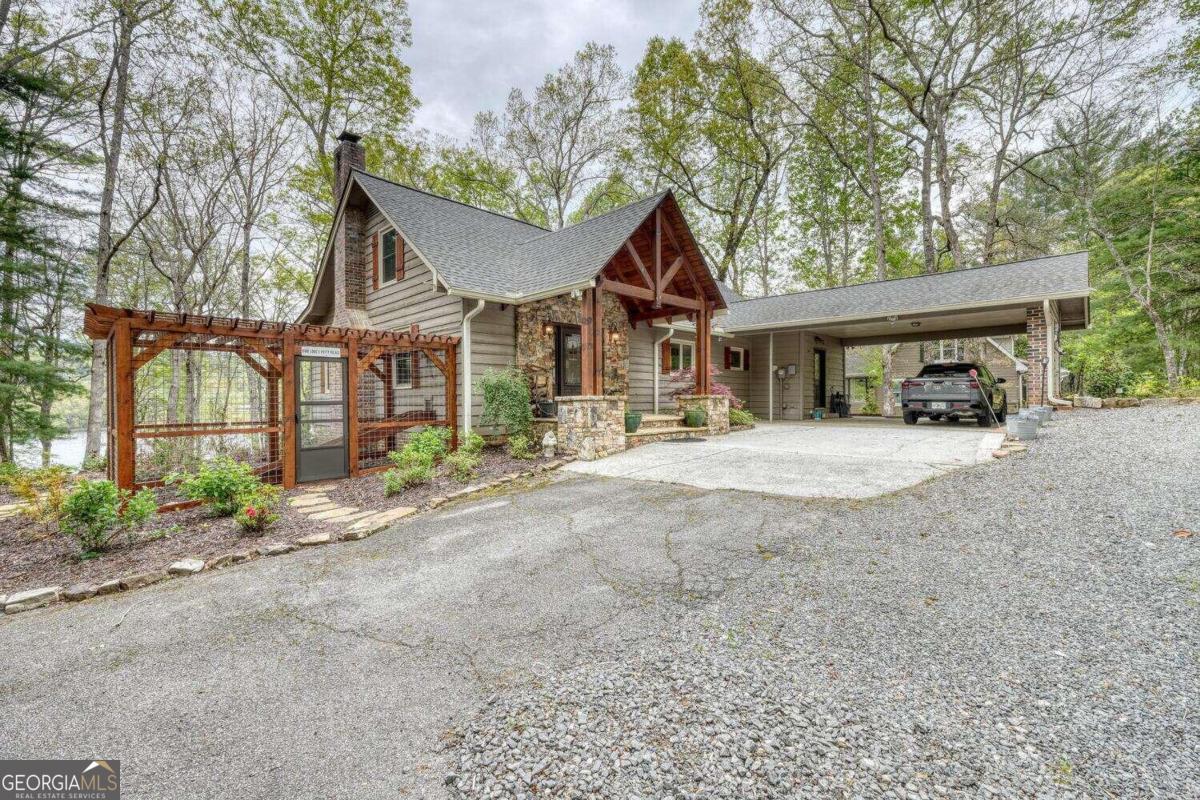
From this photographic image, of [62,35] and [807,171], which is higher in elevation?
[807,171]

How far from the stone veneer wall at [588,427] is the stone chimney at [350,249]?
597cm

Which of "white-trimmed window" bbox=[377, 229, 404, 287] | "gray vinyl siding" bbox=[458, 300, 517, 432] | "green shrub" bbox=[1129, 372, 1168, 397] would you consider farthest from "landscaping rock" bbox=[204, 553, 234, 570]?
"green shrub" bbox=[1129, 372, 1168, 397]

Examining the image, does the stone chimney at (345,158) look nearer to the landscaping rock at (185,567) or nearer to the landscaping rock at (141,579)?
the landscaping rock at (185,567)

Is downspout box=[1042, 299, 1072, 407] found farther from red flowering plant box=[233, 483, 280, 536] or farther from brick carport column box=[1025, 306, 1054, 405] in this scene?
red flowering plant box=[233, 483, 280, 536]

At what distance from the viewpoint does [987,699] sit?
1915 millimetres

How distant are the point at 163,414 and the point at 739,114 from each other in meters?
24.7

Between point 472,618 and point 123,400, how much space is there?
5247 mm

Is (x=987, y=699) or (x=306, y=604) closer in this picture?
(x=987, y=699)

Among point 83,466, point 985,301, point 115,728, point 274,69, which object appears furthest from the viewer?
point 274,69

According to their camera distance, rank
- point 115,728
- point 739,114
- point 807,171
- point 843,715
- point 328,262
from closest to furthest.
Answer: point 843,715, point 115,728, point 328,262, point 739,114, point 807,171

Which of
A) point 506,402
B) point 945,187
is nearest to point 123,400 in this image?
point 506,402

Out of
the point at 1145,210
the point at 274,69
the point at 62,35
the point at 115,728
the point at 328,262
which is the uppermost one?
the point at 274,69

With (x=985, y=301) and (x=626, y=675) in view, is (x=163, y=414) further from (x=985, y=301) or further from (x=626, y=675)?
(x=985, y=301)

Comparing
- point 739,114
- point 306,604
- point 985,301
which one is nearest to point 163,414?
point 306,604
